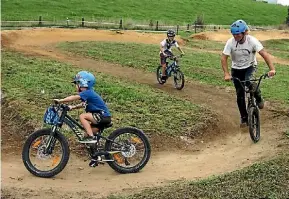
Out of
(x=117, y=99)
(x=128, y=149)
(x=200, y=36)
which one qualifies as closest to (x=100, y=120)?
(x=128, y=149)

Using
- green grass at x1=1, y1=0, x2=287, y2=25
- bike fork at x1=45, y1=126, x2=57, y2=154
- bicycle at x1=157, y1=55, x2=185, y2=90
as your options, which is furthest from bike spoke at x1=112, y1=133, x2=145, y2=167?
green grass at x1=1, y1=0, x2=287, y2=25

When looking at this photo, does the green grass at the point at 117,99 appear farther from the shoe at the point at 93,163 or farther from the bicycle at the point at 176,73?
the shoe at the point at 93,163

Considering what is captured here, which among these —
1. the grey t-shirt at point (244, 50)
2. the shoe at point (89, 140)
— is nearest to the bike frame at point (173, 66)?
the grey t-shirt at point (244, 50)

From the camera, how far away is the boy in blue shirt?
26.4ft

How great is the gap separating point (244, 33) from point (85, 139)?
3603 mm

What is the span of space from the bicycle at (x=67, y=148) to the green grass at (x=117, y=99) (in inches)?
73.4

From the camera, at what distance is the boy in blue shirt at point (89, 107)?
26.4ft

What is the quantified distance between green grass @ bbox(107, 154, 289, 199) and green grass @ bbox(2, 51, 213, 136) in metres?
3.41

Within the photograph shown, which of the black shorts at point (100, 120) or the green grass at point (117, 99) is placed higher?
the black shorts at point (100, 120)

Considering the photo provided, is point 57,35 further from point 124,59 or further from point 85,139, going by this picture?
point 85,139

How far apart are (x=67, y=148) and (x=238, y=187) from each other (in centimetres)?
289

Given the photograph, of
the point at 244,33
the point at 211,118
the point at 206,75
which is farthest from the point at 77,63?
the point at 244,33

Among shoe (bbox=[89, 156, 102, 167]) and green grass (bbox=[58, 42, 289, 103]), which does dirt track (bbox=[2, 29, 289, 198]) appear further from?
green grass (bbox=[58, 42, 289, 103])

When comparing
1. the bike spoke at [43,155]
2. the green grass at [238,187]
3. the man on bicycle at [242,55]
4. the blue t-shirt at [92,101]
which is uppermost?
the man on bicycle at [242,55]
